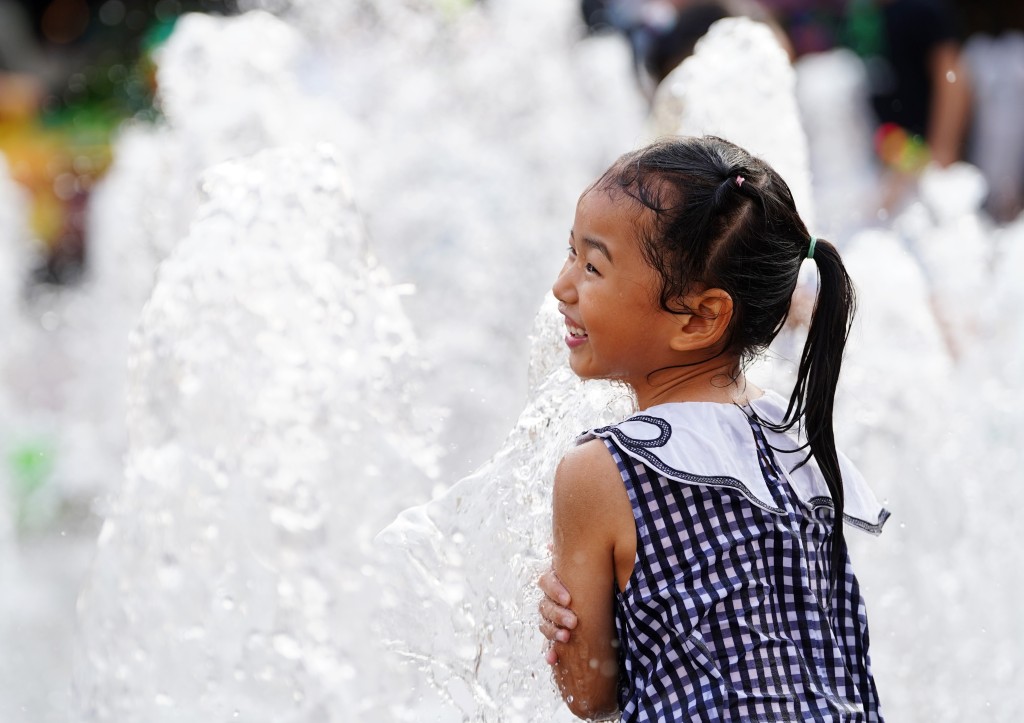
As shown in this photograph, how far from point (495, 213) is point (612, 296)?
15.1 feet

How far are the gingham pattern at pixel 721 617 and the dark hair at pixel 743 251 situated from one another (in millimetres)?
121

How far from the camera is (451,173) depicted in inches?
248

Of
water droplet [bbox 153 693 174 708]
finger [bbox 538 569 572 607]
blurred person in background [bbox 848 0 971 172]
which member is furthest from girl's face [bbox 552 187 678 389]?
blurred person in background [bbox 848 0 971 172]

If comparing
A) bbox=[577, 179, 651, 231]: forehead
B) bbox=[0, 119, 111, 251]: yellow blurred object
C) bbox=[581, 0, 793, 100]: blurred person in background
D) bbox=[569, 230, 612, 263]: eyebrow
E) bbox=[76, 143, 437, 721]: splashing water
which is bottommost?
bbox=[0, 119, 111, 251]: yellow blurred object

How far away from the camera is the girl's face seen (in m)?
1.46

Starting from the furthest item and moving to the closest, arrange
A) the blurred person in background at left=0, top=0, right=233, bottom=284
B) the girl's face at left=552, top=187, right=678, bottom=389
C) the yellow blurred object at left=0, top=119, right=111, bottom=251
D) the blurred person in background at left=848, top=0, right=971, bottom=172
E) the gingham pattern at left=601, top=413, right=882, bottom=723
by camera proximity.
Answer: the blurred person in background at left=0, top=0, right=233, bottom=284
the yellow blurred object at left=0, top=119, right=111, bottom=251
the blurred person in background at left=848, top=0, right=971, bottom=172
the girl's face at left=552, top=187, right=678, bottom=389
the gingham pattern at left=601, top=413, right=882, bottom=723

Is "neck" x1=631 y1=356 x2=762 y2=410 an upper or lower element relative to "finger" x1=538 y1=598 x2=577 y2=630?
upper

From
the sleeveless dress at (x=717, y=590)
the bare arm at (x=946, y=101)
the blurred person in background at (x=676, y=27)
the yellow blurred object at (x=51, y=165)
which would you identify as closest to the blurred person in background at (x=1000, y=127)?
the bare arm at (x=946, y=101)

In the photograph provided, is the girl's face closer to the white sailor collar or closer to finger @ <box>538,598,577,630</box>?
the white sailor collar

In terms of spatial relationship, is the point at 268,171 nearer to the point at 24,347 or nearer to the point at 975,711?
the point at 975,711

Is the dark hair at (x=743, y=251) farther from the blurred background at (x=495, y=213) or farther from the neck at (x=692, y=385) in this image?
the blurred background at (x=495, y=213)

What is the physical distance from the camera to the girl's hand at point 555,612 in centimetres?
142

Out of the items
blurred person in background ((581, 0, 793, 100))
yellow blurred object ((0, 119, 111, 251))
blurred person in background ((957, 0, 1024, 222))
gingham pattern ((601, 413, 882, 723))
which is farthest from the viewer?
yellow blurred object ((0, 119, 111, 251))

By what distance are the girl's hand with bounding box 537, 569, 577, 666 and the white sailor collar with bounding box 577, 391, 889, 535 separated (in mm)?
163
